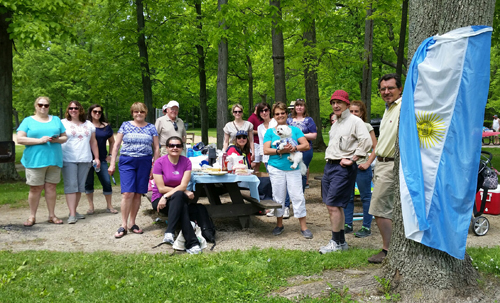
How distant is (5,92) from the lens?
11.6 metres

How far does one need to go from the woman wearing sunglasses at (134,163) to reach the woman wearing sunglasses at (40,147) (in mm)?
1036

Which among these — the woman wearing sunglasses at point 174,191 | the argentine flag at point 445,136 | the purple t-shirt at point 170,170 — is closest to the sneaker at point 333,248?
the woman wearing sunglasses at point 174,191

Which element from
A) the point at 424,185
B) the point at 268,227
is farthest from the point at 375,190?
the point at 268,227

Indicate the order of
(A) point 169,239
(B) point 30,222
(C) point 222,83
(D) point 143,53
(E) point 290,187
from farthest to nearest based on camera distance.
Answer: (D) point 143,53, (C) point 222,83, (B) point 30,222, (E) point 290,187, (A) point 169,239

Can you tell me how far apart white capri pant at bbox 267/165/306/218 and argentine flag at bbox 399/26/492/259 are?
8.73 ft

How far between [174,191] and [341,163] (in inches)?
85.8

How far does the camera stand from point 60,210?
8.38 meters

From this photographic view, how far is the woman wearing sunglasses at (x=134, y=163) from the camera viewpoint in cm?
643

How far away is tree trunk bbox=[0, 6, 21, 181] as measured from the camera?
11.5 meters

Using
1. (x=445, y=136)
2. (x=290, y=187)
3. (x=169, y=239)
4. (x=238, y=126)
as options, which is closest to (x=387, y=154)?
(x=445, y=136)

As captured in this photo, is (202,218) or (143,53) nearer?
(202,218)

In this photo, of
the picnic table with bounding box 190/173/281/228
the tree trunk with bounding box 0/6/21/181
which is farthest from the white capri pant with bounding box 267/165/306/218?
the tree trunk with bounding box 0/6/21/181

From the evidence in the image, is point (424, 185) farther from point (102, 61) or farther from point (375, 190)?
point (102, 61)

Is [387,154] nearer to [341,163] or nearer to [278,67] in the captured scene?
[341,163]
